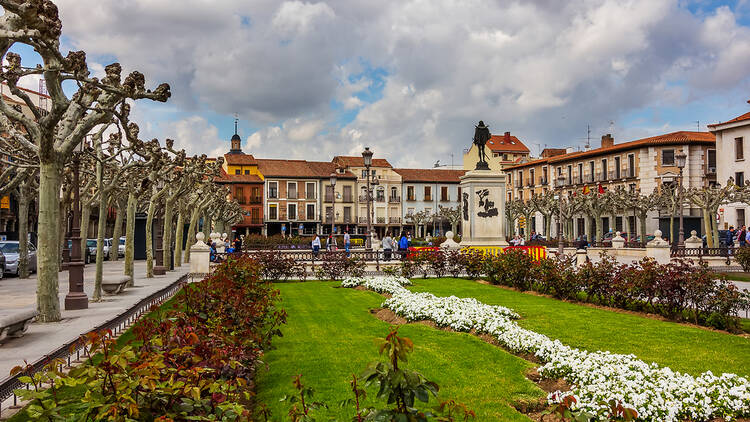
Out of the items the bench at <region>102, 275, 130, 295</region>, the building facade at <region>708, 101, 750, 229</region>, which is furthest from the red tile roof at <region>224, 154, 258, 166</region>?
the bench at <region>102, 275, 130, 295</region>

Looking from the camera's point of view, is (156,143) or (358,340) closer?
(358,340)

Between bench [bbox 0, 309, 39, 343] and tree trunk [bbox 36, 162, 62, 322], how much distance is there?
1193 millimetres

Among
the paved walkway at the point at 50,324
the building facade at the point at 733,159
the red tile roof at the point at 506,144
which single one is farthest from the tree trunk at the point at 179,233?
the red tile roof at the point at 506,144

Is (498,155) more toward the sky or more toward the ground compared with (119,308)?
more toward the sky

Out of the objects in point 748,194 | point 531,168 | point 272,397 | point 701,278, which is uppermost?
point 531,168

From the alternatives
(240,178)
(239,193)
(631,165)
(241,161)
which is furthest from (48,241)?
(241,161)

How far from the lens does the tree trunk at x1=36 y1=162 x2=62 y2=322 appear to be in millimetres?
10812

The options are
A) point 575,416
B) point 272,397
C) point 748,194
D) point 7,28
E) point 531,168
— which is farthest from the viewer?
point 531,168

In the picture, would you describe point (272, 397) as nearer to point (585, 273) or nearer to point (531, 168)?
point (585, 273)

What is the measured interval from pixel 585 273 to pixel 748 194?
3016 centimetres

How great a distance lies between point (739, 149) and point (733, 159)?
90 cm

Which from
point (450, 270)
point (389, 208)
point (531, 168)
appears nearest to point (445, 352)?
point (450, 270)

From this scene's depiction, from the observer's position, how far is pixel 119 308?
13375 mm

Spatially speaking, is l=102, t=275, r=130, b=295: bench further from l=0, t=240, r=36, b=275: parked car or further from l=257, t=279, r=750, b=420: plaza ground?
l=0, t=240, r=36, b=275: parked car
